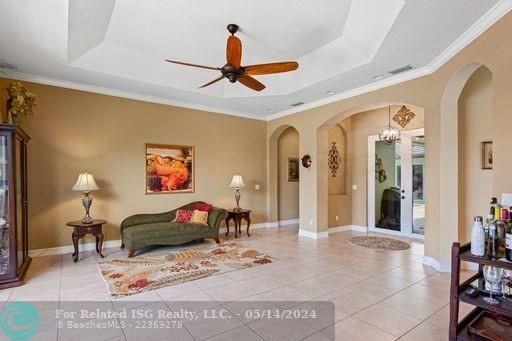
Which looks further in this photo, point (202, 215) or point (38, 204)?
point (202, 215)

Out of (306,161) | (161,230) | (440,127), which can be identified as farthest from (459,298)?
(306,161)

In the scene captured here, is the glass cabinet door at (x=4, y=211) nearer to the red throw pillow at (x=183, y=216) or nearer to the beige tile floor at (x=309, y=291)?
the beige tile floor at (x=309, y=291)

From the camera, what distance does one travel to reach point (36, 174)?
186 inches

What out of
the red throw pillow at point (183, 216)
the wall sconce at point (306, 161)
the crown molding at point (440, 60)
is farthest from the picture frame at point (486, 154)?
the red throw pillow at point (183, 216)

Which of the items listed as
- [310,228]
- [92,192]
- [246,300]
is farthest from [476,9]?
[92,192]

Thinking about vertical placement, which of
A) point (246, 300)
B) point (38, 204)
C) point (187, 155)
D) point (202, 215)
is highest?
point (187, 155)

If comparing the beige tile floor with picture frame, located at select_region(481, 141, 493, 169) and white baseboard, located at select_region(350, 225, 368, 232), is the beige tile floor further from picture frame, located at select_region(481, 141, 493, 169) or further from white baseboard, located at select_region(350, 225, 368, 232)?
white baseboard, located at select_region(350, 225, 368, 232)

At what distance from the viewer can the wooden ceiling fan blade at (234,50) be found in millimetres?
3025

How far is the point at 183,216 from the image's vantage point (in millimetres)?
5777

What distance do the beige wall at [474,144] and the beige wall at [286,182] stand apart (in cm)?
457

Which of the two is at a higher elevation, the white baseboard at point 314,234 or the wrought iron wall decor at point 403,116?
the wrought iron wall decor at point 403,116

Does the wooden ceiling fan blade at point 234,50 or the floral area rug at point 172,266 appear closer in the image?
the wooden ceiling fan blade at point 234,50

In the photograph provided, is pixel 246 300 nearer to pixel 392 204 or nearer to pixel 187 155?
pixel 187 155

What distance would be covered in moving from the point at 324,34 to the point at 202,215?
3981mm
